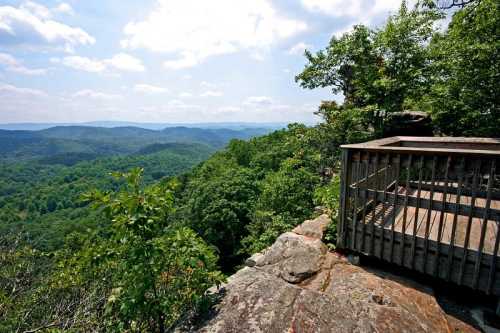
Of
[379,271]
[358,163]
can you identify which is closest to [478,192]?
[358,163]

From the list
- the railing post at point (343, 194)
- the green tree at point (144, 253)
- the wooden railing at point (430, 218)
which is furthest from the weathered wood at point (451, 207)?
the green tree at point (144, 253)

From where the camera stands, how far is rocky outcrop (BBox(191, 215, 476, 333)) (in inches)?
93.1

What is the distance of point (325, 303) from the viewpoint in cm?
262

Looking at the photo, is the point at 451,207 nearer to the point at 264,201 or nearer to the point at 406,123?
the point at 406,123

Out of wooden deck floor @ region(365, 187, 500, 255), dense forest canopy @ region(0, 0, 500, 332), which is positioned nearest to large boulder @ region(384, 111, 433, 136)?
dense forest canopy @ region(0, 0, 500, 332)

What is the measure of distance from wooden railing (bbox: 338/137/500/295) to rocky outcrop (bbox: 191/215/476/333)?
377mm

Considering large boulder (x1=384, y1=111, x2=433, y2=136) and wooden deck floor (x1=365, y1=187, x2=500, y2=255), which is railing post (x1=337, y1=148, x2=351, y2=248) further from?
large boulder (x1=384, y1=111, x2=433, y2=136)

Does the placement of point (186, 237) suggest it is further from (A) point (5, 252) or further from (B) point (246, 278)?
(A) point (5, 252)

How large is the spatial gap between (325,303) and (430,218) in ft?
5.89

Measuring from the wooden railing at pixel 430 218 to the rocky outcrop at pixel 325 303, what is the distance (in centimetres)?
38

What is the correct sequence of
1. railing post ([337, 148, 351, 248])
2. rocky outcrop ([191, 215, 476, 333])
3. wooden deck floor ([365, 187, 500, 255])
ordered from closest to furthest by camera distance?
rocky outcrop ([191, 215, 476, 333]) → wooden deck floor ([365, 187, 500, 255]) → railing post ([337, 148, 351, 248])

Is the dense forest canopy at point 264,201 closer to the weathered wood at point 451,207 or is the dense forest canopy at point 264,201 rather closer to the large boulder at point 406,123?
the large boulder at point 406,123

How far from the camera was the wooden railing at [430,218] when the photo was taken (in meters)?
2.67

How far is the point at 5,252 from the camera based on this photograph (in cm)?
573
